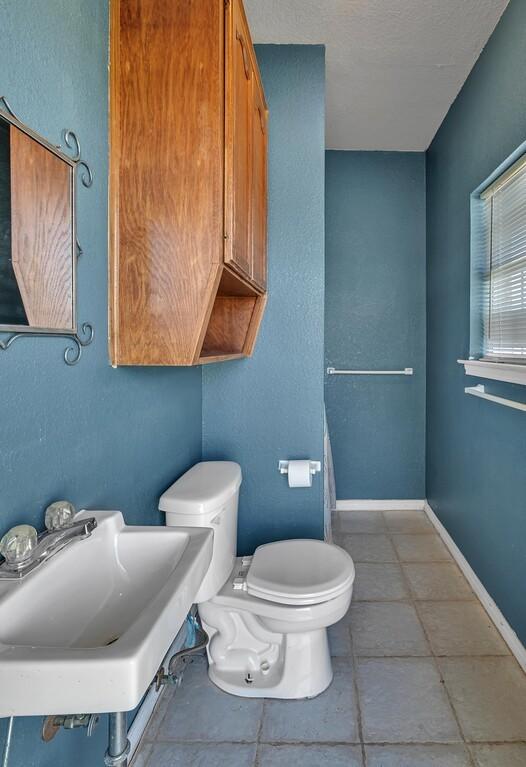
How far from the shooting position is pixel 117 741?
0.90 m

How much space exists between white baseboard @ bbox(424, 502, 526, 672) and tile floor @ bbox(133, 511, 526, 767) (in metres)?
0.04

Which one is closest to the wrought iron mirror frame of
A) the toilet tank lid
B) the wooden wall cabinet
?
the wooden wall cabinet

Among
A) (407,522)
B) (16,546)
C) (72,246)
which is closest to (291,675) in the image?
(16,546)

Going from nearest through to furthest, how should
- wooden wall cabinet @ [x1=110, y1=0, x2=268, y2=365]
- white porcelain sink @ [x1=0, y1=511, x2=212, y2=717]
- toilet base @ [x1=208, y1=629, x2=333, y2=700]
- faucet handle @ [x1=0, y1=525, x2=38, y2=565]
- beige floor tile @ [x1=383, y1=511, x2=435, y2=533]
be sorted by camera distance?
1. white porcelain sink @ [x1=0, y1=511, x2=212, y2=717]
2. faucet handle @ [x1=0, y1=525, x2=38, y2=565]
3. wooden wall cabinet @ [x1=110, y1=0, x2=268, y2=365]
4. toilet base @ [x1=208, y1=629, x2=333, y2=700]
5. beige floor tile @ [x1=383, y1=511, x2=435, y2=533]

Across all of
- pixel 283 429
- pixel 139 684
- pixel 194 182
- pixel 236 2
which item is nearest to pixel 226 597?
pixel 283 429

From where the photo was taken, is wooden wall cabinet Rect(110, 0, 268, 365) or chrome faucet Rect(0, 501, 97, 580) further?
wooden wall cabinet Rect(110, 0, 268, 365)

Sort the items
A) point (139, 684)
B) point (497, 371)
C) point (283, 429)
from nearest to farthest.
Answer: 1. point (139, 684)
2. point (497, 371)
3. point (283, 429)

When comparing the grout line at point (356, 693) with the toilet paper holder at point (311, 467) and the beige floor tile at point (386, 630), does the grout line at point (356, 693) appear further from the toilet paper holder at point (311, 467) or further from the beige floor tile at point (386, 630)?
the toilet paper holder at point (311, 467)

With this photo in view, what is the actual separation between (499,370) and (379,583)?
125cm

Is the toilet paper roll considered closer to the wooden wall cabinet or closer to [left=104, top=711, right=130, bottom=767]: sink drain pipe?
the wooden wall cabinet

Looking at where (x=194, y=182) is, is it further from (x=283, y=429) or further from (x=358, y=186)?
(x=358, y=186)

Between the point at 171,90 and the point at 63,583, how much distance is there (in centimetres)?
130

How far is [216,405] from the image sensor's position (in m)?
2.21

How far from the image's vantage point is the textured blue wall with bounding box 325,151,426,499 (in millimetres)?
3277
